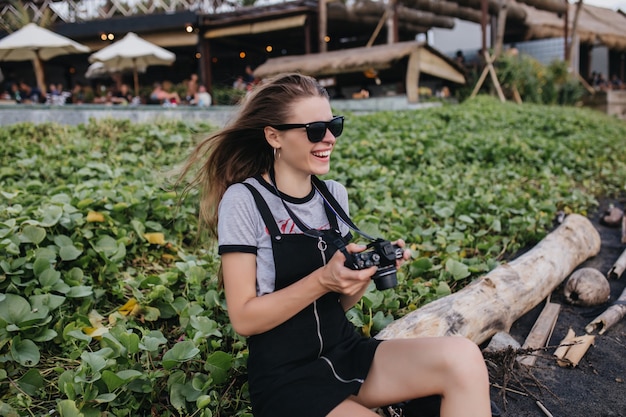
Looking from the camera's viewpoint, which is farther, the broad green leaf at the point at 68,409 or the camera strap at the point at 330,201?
the camera strap at the point at 330,201

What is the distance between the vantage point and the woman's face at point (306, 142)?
5.54ft

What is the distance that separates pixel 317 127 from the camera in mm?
1658

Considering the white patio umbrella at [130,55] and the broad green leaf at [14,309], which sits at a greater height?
the white patio umbrella at [130,55]

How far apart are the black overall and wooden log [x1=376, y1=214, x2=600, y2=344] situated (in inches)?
26.1

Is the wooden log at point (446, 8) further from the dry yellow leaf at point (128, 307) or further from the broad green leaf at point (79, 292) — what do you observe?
the broad green leaf at point (79, 292)

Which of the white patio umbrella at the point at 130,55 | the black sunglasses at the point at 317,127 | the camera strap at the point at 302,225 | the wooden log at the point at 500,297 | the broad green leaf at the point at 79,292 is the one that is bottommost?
the wooden log at the point at 500,297

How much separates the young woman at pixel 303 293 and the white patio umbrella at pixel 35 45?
12.5m

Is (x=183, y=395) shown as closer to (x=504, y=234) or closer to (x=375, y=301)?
(x=375, y=301)

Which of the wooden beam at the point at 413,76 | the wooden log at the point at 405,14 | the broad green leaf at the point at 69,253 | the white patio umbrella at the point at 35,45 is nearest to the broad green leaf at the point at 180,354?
the broad green leaf at the point at 69,253

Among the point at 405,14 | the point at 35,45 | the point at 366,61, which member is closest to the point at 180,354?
the point at 366,61

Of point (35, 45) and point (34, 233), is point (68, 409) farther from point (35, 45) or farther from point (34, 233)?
point (35, 45)

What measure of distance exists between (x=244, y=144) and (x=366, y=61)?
9.30 meters

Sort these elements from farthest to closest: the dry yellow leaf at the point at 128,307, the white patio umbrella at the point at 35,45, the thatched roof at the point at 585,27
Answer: the thatched roof at the point at 585,27
the white patio umbrella at the point at 35,45
the dry yellow leaf at the point at 128,307

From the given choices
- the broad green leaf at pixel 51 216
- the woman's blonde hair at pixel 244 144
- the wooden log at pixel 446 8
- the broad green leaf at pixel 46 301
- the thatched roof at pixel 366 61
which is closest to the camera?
the woman's blonde hair at pixel 244 144
